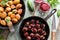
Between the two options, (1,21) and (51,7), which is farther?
(51,7)

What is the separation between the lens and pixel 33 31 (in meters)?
0.97

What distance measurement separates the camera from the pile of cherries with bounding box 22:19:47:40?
3.18ft

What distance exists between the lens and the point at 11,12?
0.97 m

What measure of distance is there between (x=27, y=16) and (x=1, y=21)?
0.15 metres

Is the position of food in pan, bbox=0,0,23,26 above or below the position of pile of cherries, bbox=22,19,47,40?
above

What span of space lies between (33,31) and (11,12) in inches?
5.1

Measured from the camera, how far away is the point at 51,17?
3.50 feet

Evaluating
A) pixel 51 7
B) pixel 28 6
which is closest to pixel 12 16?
pixel 28 6

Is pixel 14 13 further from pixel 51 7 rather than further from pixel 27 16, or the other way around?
pixel 51 7

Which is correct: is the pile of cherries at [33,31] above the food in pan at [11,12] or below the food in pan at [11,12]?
below

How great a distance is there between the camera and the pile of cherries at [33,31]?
0.97 m

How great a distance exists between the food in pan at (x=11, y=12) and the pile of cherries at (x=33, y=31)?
0.05 meters

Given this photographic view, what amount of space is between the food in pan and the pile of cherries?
55 mm

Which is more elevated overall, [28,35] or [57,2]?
[57,2]
